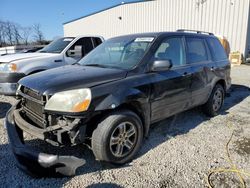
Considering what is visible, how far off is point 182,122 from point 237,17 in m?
13.3

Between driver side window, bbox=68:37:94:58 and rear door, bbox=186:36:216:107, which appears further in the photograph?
driver side window, bbox=68:37:94:58

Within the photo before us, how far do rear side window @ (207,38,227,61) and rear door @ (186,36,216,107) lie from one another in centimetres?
19

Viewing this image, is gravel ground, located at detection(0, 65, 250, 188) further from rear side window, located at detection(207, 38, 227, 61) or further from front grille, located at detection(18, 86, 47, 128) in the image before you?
rear side window, located at detection(207, 38, 227, 61)

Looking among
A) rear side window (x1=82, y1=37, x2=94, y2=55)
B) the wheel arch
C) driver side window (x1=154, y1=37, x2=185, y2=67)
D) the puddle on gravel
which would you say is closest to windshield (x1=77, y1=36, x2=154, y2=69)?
driver side window (x1=154, y1=37, x2=185, y2=67)

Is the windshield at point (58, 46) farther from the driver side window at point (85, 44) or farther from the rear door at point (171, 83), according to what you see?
the rear door at point (171, 83)

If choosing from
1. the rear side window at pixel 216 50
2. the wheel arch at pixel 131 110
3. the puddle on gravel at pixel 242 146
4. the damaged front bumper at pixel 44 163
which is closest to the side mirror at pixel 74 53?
the rear side window at pixel 216 50

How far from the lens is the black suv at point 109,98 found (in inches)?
114

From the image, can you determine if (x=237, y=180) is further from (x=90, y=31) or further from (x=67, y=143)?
(x=90, y=31)

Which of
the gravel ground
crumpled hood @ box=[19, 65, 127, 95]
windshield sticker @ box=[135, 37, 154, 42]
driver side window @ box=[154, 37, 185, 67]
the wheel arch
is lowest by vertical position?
the gravel ground

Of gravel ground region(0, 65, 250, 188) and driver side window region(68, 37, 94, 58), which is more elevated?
driver side window region(68, 37, 94, 58)

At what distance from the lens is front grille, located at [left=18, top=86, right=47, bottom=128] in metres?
3.04

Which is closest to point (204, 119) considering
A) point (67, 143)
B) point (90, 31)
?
point (67, 143)

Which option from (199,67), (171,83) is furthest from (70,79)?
(199,67)

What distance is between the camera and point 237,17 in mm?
15688
